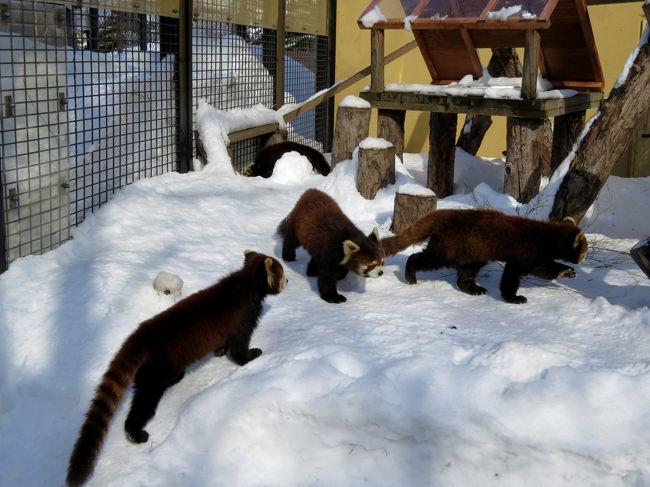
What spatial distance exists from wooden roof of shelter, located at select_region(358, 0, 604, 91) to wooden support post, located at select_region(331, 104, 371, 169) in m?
1.01

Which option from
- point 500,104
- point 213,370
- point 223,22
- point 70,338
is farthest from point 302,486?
point 223,22

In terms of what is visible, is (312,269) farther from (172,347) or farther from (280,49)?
(280,49)

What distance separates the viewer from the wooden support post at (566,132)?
8.04 meters

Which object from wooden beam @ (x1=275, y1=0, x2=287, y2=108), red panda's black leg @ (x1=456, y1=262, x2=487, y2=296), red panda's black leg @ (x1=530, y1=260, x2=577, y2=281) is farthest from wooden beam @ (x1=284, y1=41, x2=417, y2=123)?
red panda's black leg @ (x1=530, y1=260, x2=577, y2=281)

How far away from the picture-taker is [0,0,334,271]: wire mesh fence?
5.25 meters

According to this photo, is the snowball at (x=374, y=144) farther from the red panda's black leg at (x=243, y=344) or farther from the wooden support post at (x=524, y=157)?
the red panda's black leg at (x=243, y=344)

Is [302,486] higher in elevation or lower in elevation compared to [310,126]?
lower

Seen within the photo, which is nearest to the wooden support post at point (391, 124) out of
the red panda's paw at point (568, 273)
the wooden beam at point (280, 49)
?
the wooden beam at point (280, 49)

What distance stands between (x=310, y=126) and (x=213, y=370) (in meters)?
7.53

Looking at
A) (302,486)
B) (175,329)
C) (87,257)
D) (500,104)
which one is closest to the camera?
(302,486)

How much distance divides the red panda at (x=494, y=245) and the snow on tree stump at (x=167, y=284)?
163cm

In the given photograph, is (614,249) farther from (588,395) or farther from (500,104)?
(588,395)

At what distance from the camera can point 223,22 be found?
8219mm

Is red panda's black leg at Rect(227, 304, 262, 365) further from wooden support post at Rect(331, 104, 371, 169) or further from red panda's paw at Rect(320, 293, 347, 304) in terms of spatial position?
wooden support post at Rect(331, 104, 371, 169)
